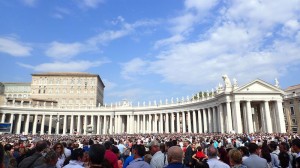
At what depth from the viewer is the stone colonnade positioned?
5338 centimetres

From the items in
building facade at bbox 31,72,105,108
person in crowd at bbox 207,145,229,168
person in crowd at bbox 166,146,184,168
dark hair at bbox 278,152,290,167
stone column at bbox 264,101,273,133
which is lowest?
dark hair at bbox 278,152,290,167

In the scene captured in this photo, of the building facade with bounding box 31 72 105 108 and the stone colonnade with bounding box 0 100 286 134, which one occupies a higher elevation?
the building facade with bounding box 31 72 105 108

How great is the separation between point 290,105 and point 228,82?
28.7 m

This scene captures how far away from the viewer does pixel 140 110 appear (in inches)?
3297

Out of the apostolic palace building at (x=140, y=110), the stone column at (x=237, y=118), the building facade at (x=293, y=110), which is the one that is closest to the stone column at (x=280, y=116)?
the apostolic palace building at (x=140, y=110)


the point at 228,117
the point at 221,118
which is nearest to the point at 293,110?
the point at 221,118

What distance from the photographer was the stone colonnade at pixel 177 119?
175 ft

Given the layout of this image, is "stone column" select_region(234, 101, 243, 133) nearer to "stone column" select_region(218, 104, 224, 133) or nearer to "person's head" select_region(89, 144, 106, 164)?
"stone column" select_region(218, 104, 224, 133)

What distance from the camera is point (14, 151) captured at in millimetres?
10430

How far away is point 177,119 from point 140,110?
16398mm

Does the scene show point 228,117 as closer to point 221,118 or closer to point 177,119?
point 221,118

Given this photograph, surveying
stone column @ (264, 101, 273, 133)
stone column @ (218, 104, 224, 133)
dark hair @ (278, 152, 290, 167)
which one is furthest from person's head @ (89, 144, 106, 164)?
stone column @ (264, 101, 273, 133)

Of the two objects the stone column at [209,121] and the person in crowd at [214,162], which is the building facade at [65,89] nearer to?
the stone column at [209,121]

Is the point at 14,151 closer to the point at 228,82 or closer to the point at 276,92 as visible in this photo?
the point at 228,82
